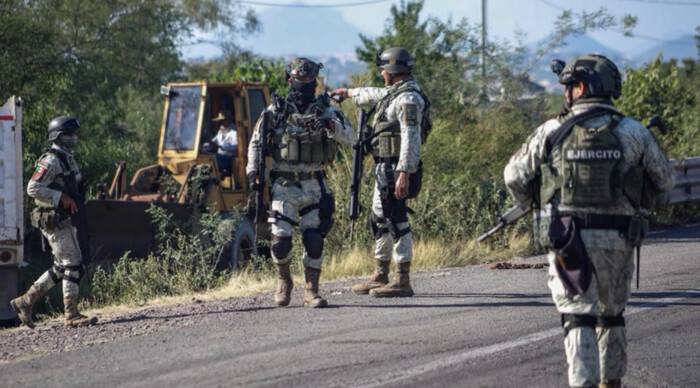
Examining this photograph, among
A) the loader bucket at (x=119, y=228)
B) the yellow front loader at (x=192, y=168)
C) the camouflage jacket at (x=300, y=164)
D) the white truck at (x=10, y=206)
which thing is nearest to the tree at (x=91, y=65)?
the yellow front loader at (x=192, y=168)

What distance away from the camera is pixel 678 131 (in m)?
18.4

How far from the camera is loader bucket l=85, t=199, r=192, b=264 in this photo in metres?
11.7

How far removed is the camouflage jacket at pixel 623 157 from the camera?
203 inches

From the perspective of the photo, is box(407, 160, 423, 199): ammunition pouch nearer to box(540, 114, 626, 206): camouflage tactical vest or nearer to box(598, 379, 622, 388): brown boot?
box(540, 114, 626, 206): camouflage tactical vest

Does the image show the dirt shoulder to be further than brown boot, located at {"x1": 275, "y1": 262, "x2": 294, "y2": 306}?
No

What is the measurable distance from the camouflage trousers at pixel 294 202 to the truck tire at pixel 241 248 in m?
4.16

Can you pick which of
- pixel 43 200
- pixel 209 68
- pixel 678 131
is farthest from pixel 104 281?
pixel 209 68

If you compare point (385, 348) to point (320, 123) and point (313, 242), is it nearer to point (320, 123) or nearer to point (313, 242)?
point (313, 242)

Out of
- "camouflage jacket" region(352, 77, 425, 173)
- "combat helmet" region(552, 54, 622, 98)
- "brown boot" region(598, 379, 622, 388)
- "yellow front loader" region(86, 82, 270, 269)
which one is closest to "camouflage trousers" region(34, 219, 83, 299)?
"camouflage jacket" region(352, 77, 425, 173)

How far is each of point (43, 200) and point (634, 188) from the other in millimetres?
5273

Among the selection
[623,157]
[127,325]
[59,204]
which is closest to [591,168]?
[623,157]

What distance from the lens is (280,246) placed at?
828cm

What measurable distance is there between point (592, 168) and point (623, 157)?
0.64 feet

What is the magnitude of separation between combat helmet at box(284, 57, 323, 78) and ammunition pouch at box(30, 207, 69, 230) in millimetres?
2358
